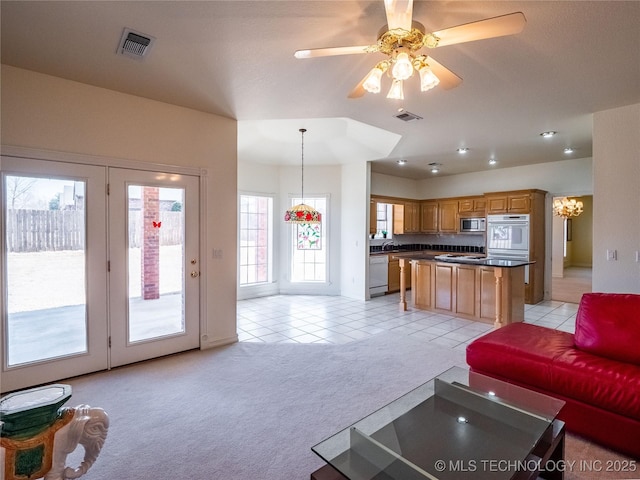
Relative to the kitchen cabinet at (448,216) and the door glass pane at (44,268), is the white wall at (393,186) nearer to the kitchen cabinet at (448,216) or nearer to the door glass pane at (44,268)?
the kitchen cabinet at (448,216)

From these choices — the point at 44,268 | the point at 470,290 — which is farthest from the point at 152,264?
the point at 470,290

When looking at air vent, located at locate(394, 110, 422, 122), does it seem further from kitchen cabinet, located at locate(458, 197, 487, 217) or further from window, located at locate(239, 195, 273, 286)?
kitchen cabinet, located at locate(458, 197, 487, 217)

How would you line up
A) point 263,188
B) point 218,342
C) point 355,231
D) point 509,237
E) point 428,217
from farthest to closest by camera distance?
point 428,217, point 263,188, point 355,231, point 509,237, point 218,342

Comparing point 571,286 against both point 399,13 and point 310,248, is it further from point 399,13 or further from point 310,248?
point 399,13

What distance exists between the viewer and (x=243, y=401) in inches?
103

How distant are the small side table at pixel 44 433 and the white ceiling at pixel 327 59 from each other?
222cm

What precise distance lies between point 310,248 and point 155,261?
13.1ft

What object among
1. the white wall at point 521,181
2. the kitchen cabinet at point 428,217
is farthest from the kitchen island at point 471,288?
the kitchen cabinet at point 428,217

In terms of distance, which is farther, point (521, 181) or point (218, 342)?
point (521, 181)

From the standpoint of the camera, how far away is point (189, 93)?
3.20m

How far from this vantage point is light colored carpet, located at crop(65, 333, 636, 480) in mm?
1920

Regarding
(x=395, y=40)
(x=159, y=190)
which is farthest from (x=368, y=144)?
(x=395, y=40)

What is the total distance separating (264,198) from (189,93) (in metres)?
3.85

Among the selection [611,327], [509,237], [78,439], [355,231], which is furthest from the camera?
[355,231]
